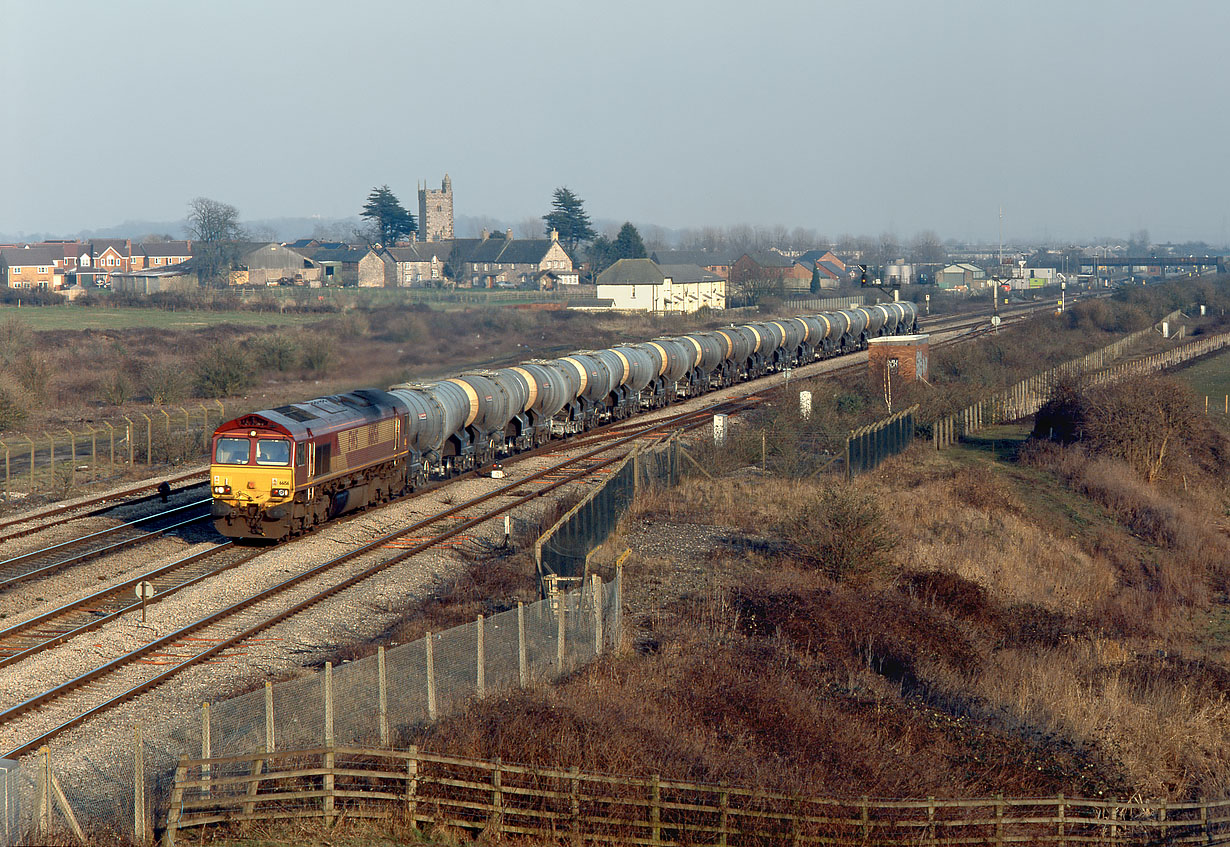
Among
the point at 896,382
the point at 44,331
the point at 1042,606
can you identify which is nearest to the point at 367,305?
the point at 44,331

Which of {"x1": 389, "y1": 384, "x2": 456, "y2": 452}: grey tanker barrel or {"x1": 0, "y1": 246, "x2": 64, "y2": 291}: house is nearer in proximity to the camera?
{"x1": 389, "y1": 384, "x2": 456, "y2": 452}: grey tanker barrel

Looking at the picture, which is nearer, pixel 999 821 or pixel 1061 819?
pixel 999 821

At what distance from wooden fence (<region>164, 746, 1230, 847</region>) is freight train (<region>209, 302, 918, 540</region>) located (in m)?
13.5

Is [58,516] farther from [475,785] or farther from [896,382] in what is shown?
[896,382]

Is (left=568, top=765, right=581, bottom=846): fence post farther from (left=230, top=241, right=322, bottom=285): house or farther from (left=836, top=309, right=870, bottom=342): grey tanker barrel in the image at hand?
(left=230, top=241, right=322, bottom=285): house

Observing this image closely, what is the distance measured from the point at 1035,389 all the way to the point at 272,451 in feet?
131

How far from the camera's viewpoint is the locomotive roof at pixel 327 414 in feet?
86.4

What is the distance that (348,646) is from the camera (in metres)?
19.9

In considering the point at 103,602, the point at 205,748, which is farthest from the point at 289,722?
the point at 103,602

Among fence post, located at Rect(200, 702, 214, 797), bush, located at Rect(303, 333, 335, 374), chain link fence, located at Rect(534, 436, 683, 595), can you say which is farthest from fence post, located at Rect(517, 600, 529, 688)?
bush, located at Rect(303, 333, 335, 374)

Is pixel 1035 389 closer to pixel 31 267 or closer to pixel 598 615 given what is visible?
pixel 598 615

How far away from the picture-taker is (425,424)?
109ft

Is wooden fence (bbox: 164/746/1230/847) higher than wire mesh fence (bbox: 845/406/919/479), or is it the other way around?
wire mesh fence (bbox: 845/406/919/479)

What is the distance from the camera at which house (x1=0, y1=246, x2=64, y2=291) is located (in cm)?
16325
